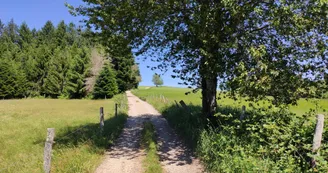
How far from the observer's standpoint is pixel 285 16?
328 inches

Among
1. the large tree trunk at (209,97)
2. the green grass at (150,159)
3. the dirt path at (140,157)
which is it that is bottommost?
the dirt path at (140,157)

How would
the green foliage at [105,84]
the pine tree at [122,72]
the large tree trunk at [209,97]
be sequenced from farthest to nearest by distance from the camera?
the pine tree at [122,72]
the green foliage at [105,84]
the large tree trunk at [209,97]

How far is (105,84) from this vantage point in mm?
61562

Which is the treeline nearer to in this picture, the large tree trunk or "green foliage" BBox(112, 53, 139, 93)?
"green foliage" BBox(112, 53, 139, 93)

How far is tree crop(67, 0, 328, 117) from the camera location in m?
8.27

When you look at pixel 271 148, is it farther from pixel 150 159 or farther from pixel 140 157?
pixel 140 157

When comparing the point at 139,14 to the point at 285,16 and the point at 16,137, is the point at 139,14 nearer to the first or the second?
the point at 285,16

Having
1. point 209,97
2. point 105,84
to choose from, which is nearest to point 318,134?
point 209,97

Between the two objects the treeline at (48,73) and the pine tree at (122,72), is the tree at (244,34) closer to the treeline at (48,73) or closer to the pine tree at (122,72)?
the treeline at (48,73)

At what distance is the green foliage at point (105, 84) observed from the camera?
61.0 metres

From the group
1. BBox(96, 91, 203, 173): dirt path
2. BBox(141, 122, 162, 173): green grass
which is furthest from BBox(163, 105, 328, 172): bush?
BBox(141, 122, 162, 173): green grass

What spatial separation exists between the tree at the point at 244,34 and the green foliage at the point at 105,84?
163ft

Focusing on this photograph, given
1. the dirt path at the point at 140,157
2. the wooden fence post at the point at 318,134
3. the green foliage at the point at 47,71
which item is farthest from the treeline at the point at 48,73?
the wooden fence post at the point at 318,134

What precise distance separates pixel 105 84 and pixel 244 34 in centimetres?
5471
